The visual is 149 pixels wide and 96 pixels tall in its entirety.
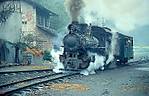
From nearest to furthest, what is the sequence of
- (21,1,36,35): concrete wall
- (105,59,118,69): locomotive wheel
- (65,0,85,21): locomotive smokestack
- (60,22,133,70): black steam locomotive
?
(60,22,133,70): black steam locomotive
(65,0,85,21): locomotive smokestack
(105,59,118,69): locomotive wheel
(21,1,36,35): concrete wall

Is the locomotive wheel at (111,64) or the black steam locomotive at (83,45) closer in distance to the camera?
the black steam locomotive at (83,45)

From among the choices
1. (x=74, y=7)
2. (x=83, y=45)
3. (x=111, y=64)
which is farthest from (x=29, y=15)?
(x=83, y=45)

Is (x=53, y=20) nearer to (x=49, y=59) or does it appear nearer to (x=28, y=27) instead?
(x=28, y=27)

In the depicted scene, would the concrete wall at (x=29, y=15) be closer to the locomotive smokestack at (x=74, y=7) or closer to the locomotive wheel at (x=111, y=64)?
the locomotive wheel at (x=111, y=64)

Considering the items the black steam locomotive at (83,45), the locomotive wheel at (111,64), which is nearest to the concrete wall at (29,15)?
the locomotive wheel at (111,64)

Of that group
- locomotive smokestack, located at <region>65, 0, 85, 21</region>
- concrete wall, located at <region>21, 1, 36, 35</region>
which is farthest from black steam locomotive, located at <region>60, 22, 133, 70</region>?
concrete wall, located at <region>21, 1, 36, 35</region>

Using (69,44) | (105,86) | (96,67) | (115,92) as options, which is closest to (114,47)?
(96,67)

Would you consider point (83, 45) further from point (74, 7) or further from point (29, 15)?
point (29, 15)

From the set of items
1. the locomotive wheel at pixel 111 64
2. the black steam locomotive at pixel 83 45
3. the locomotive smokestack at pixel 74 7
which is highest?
the locomotive smokestack at pixel 74 7

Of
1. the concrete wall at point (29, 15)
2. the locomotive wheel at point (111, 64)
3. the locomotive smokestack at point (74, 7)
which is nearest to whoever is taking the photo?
the locomotive smokestack at point (74, 7)

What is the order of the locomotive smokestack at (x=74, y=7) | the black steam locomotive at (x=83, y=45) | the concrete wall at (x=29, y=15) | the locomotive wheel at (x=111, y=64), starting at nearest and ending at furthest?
the black steam locomotive at (x=83, y=45), the locomotive smokestack at (x=74, y=7), the locomotive wheel at (x=111, y=64), the concrete wall at (x=29, y=15)

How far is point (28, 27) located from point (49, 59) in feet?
24.9

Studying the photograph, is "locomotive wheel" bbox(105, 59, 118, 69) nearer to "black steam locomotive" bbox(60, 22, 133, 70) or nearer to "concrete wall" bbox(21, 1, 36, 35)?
"black steam locomotive" bbox(60, 22, 133, 70)

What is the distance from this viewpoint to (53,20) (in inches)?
1950
